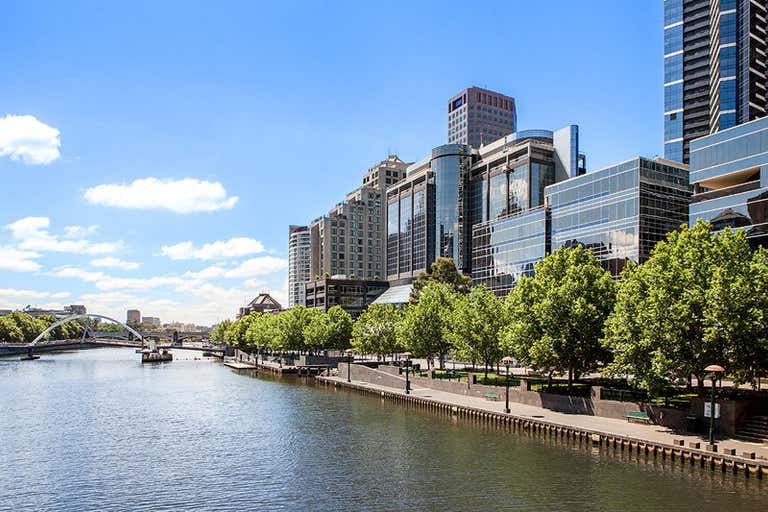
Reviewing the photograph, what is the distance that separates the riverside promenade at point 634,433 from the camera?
41812 millimetres

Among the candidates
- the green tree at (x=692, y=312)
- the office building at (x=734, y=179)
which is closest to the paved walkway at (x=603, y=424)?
the green tree at (x=692, y=312)

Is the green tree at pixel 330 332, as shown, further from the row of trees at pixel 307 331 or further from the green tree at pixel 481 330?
the green tree at pixel 481 330

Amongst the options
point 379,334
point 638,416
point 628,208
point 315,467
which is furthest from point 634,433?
point 628,208

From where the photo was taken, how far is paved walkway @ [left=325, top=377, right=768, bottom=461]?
4506 centimetres

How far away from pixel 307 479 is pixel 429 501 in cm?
1038

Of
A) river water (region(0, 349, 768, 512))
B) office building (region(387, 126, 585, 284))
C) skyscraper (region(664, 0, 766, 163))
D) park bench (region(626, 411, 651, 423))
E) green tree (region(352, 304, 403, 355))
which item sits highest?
skyscraper (region(664, 0, 766, 163))

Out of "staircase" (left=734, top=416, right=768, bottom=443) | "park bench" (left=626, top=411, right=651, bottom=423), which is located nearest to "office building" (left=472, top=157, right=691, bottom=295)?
"park bench" (left=626, top=411, right=651, bottom=423)

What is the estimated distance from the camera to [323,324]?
138 m

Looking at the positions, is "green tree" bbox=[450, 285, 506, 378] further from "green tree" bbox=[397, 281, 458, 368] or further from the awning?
the awning

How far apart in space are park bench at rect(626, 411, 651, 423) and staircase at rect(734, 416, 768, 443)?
7.73m

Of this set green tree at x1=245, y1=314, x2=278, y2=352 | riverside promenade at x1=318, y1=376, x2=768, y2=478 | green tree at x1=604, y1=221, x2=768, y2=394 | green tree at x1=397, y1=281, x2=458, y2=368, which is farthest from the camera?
green tree at x1=245, y1=314, x2=278, y2=352

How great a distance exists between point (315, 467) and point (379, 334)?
6451 centimetres

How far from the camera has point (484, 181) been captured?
177500 mm

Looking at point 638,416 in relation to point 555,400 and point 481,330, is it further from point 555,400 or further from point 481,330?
point 481,330
